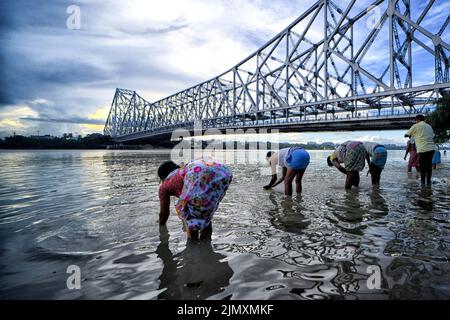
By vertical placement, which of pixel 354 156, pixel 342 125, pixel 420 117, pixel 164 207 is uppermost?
pixel 342 125

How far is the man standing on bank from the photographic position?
Answer: 6.29m

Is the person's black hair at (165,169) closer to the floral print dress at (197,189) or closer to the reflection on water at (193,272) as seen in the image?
the floral print dress at (197,189)

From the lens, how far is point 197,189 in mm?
2672

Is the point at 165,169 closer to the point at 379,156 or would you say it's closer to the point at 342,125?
the point at 379,156

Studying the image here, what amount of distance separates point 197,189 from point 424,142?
6.28 m

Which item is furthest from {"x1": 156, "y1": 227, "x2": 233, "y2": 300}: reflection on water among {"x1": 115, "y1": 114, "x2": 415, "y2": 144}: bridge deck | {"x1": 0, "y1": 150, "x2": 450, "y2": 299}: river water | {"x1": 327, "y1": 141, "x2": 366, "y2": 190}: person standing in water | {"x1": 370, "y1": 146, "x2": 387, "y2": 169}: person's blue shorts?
{"x1": 115, "y1": 114, "x2": 415, "y2": 144}: bridge deck

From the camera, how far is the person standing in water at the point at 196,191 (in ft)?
8.80

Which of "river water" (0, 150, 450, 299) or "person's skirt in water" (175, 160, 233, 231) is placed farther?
"person's skirt in water" (175, 160, 233, 231)

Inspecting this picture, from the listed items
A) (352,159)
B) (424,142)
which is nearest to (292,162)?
(352,159)

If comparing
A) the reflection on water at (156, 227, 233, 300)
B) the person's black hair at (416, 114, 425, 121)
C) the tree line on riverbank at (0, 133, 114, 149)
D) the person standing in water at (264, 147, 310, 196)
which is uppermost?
the tree line on riverbank at (0, 133, 114, 149)

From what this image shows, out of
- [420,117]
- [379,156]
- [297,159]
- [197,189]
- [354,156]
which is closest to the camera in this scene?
[197,189]

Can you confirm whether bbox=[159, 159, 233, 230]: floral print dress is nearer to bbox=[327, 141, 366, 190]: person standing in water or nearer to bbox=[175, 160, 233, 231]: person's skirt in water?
bbox=[175, 160, 233, 231]: person's skirt in water

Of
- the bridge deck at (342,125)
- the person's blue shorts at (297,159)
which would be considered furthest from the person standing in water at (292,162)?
the bridge deck at (342,125)

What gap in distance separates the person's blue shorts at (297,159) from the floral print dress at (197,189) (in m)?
3.17
